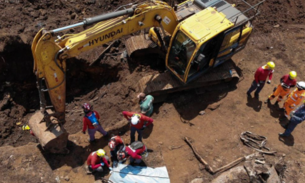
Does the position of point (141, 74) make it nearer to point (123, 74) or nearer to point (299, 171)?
point (123, 74)

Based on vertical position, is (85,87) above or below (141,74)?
below

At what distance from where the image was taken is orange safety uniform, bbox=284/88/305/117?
8.38 meters

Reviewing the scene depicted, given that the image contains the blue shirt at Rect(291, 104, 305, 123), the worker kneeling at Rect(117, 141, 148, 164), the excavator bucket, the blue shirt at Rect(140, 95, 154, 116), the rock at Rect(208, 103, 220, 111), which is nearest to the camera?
the worker kneeling at Rect(117, 141, 148, 164)

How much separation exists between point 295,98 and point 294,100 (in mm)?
82

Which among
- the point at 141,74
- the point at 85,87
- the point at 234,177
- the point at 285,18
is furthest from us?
the point at 285,18

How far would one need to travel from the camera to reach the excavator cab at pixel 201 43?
816 cm

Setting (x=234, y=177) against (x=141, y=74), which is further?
(x=141, y=74)

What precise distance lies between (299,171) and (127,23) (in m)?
6.56

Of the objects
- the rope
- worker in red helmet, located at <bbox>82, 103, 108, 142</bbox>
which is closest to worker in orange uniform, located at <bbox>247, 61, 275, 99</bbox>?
the rope

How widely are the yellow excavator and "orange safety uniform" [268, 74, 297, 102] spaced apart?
1.51 metres

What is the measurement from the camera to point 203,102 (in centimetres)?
957

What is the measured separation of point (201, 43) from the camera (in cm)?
794

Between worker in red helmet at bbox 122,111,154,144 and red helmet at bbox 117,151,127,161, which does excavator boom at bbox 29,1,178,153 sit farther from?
worker in red helmet at bbox 122,111,154,144

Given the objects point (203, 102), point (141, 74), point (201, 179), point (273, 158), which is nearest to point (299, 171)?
point (273, 158)
